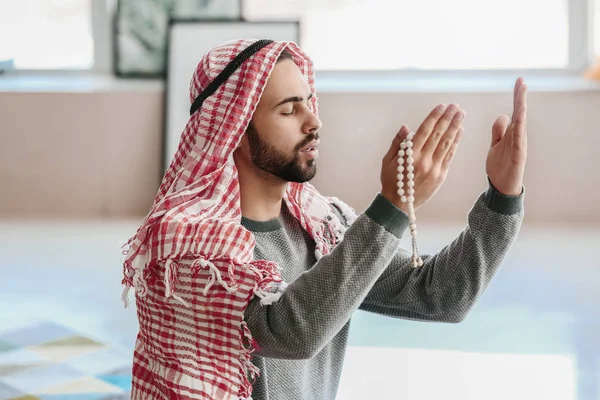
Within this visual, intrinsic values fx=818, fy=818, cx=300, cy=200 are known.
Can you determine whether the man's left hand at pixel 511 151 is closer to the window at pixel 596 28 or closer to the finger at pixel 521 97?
the finger at pixel 521 97

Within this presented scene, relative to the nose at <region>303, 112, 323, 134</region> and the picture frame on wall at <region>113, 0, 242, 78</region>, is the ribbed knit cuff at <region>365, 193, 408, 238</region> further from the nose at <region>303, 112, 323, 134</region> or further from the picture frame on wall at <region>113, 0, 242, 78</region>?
the picture frame on wall at <region>113, 0, 242, 78</region>

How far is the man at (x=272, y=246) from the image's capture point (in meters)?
1.19

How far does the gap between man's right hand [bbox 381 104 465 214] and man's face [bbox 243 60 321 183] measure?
27 cm

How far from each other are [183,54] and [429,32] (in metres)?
1.85

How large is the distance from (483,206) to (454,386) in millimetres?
1134

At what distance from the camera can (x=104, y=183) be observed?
6.31 metres

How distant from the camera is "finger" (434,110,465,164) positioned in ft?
3.95

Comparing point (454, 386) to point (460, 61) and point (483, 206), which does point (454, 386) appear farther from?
point (460, 61)

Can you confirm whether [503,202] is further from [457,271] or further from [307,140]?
[307,140]

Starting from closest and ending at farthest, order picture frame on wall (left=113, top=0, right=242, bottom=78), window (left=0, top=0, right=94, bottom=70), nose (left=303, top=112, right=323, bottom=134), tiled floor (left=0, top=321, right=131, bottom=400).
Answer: nose (left=303, top=112, right=323, bottom=134) → tiled floor (left=0, top=321, right=131, bottom=400) → picture frame on wall (left=113, top=0, right=242, bottom=78) → window (left=0, top=0, right=94, bottom=70)

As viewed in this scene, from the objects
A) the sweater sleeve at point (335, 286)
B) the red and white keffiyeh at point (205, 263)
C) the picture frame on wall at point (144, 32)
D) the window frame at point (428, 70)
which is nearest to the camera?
the sweater sleeve at point (335, 286)

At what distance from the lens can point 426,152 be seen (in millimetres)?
1208

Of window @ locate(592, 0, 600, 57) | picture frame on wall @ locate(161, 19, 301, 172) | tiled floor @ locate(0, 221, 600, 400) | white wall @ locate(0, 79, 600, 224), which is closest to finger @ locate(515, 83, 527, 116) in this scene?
tiled floor @ locate(0, 221, 600, 400)

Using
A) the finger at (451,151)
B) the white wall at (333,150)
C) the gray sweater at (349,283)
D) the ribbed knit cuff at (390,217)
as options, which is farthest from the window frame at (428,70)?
the ribbed knit cuff at (390,217)
